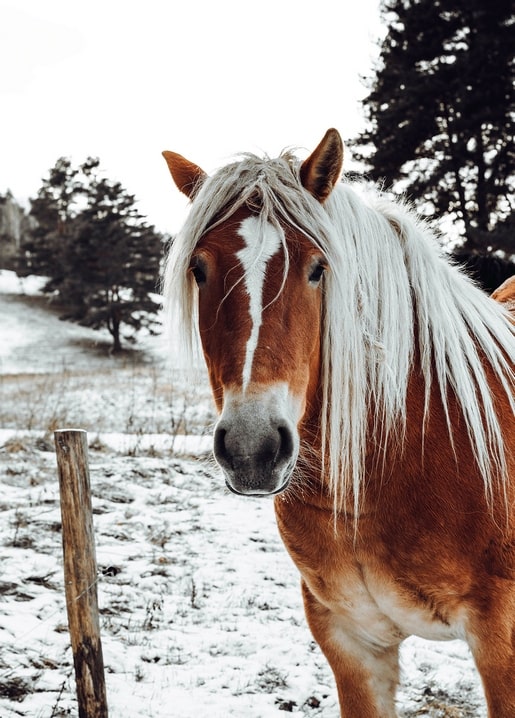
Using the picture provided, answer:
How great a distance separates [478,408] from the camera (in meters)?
1.91

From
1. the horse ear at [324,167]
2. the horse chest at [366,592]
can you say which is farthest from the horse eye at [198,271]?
the horse chest at [366,592]

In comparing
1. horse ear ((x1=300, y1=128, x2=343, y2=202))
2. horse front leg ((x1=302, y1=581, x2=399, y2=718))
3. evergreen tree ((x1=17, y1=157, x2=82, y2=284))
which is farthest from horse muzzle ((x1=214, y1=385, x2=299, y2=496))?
evergreen tree ((x1=17, y1=157, x2=82, y2=284))

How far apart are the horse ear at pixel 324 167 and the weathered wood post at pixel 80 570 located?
1.38 m

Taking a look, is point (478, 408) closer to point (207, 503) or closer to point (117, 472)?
point (207, 503)

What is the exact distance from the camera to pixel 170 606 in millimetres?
3660

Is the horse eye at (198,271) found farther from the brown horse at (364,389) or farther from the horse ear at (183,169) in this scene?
the horse ear at (183,169)

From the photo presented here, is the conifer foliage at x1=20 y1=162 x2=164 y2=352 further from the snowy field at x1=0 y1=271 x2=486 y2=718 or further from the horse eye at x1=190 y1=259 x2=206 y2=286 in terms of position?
the horse eye at x1=190 y1=259 x2=206 y2=286

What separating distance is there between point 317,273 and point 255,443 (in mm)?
619

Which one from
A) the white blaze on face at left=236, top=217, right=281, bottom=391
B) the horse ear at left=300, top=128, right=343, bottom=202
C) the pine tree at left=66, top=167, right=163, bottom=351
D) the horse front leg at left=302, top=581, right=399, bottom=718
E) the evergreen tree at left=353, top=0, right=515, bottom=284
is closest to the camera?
the white blaze on face at left=236, top=217, right=281, bottom=391

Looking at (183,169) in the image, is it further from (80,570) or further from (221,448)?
(80,570)

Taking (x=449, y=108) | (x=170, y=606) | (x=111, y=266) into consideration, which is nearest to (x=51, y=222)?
(x=111, y=266)

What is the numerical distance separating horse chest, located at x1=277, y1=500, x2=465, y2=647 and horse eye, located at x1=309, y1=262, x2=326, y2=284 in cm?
82

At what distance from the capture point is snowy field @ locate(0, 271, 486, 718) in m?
2.77

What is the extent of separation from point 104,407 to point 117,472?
5241 mm
